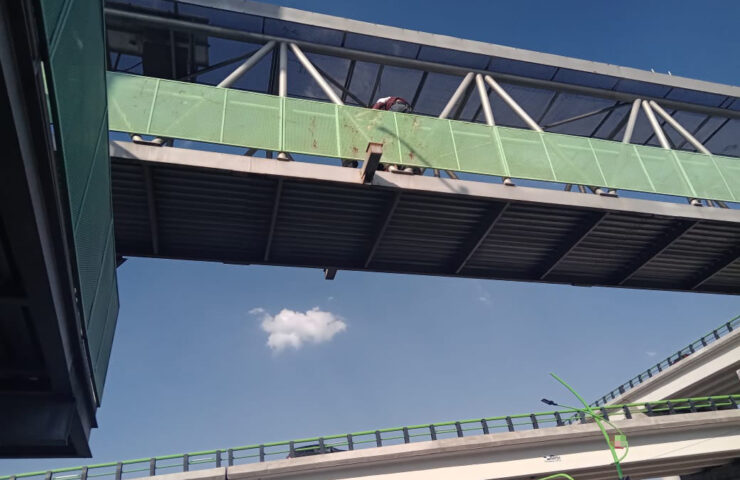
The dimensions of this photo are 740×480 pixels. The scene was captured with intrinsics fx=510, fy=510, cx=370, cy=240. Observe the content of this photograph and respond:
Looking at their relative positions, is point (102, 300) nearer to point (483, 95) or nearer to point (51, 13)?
point (51, 13)

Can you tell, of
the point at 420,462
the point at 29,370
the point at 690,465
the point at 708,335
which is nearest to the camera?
the point at 29,370

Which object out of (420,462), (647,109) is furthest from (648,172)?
(420,462)

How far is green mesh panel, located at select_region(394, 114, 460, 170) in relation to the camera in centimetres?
1589

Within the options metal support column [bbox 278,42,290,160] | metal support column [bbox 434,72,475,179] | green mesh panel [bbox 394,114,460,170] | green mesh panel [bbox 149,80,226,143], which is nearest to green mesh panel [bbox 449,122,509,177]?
green mesh panel [bbox 394,114,460,170]

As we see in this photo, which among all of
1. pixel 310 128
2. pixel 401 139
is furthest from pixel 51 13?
pixel 401 139

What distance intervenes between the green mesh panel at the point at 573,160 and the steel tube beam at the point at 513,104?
0.83 meters

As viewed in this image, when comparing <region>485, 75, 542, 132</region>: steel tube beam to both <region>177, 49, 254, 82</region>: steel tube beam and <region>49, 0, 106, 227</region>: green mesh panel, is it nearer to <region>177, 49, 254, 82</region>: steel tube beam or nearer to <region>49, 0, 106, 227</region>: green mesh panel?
<region>177, 49, 254, 82</region>: steel tube beam

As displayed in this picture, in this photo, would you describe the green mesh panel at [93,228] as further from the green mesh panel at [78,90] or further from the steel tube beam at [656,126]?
the steel tube beam at [656,126]

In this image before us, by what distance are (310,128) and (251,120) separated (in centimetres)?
174

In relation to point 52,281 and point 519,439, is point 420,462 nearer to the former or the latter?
point 519,439

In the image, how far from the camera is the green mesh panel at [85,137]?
5.68 meters

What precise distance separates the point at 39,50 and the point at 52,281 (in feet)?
11.7

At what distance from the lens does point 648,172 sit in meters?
17.9

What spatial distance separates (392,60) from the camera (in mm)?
20266
